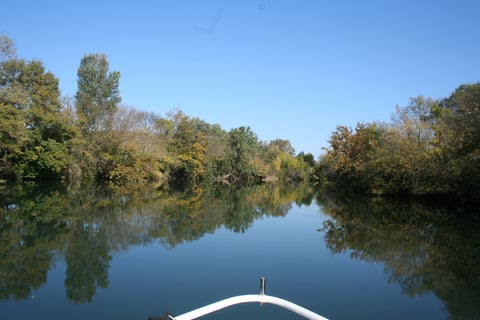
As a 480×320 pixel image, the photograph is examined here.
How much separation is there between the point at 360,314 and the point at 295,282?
178cm

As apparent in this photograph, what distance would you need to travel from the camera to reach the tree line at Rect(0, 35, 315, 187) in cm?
2807

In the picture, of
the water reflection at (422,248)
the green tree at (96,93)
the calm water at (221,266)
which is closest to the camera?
the calm water at (221,266)

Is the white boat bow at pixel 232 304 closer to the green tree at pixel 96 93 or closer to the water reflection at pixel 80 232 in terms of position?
the water reflection at pixel 80 232

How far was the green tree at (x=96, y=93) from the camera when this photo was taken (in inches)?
1533

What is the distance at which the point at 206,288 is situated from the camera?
6621 mm

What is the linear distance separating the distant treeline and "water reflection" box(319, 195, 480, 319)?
3460 millimetres

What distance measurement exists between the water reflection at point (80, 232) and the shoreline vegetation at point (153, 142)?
1051 centimetres

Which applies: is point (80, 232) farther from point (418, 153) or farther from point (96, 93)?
point (96, 93)

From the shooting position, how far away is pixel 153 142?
41.8 meters

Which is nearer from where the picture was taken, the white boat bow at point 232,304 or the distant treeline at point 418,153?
the white boat bow at point 232,304

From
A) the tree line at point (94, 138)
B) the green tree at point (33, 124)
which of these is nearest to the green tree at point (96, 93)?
the tree line at point (94, 138)

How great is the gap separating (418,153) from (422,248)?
56.6 feet

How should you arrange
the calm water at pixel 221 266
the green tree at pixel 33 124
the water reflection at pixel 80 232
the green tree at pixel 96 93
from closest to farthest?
the calm water at pixel 221 266 < the water reflection at pixel 80 232 < the green tree at pixel 33 124 < the green tree at pixel 96 93

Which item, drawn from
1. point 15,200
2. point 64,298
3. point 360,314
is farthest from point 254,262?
point 15,200
